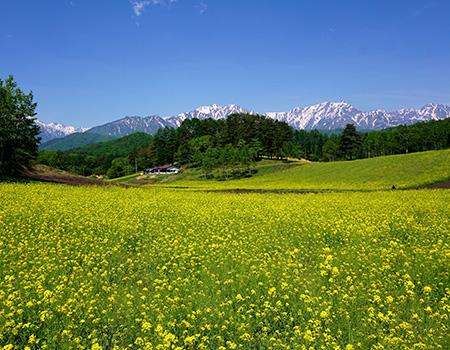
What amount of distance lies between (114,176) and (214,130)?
53.1 metres

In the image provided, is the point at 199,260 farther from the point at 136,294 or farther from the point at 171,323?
the point at 171,323

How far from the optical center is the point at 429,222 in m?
17.5

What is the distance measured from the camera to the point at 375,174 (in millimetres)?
60625

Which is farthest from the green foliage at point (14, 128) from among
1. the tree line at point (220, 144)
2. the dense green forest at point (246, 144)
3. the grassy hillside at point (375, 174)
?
the dense green forest at point (246, 144)

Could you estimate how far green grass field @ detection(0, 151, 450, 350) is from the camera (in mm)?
6395

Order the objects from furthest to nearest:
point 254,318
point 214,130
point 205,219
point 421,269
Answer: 1. point 214,130
2. point 205,219
3. point 421,269
4. point 254,318

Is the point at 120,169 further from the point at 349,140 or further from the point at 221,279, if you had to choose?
the point at 221,279

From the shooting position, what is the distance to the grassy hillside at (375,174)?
5250 centimetres

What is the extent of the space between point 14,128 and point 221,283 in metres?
51.0

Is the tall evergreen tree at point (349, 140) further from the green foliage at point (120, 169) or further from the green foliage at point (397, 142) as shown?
the green foliage at point (120, 169)

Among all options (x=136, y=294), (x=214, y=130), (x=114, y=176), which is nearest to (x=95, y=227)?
(x=136, y=294)

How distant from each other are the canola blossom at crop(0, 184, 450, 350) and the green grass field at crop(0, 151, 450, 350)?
43mm

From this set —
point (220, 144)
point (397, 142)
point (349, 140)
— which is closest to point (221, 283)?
point (220, 144)

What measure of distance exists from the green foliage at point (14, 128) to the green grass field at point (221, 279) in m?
33.8
